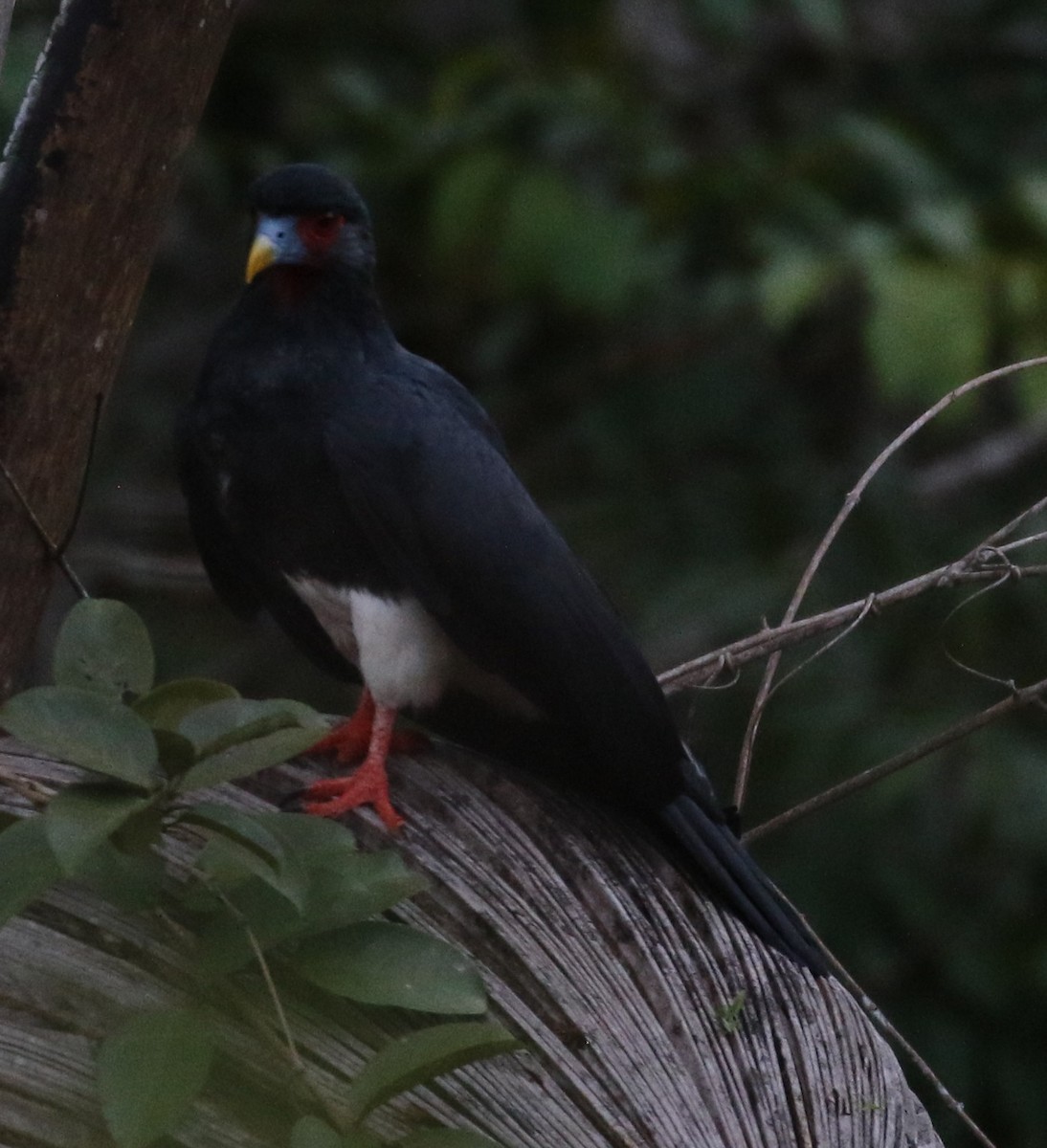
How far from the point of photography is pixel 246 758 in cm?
145

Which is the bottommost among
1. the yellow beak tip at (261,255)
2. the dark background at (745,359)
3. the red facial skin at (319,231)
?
the dark background at (745,359)

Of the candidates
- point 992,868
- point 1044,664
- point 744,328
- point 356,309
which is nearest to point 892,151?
point 744,328

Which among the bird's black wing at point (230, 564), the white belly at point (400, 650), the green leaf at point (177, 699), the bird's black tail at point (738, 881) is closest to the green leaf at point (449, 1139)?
the green leaf at point (177, 699)

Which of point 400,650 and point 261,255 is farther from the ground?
point 261,255

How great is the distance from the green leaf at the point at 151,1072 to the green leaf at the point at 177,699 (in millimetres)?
267

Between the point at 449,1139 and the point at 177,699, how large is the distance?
0.45 metres

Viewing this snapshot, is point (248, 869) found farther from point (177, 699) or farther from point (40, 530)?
point (40, 530)

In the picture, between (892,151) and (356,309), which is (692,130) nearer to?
(892,151)

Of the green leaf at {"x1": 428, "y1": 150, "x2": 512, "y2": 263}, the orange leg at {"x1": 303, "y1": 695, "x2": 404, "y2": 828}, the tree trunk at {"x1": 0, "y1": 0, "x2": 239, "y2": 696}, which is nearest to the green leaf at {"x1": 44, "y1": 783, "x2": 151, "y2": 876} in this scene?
the orange leg at {"x1": 303, "y1": 695, "x2": 404, "y2": 828}

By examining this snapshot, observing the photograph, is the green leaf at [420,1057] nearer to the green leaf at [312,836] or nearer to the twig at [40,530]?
the green leaf at [312,836]

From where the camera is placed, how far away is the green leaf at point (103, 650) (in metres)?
1.62

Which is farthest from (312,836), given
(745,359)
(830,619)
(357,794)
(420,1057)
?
(745,359)

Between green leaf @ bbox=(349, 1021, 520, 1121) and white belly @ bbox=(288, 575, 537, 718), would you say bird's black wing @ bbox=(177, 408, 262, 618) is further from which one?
green leaf @ bbox=(349, 1021, 520, 1121)

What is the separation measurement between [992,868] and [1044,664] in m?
0.52
